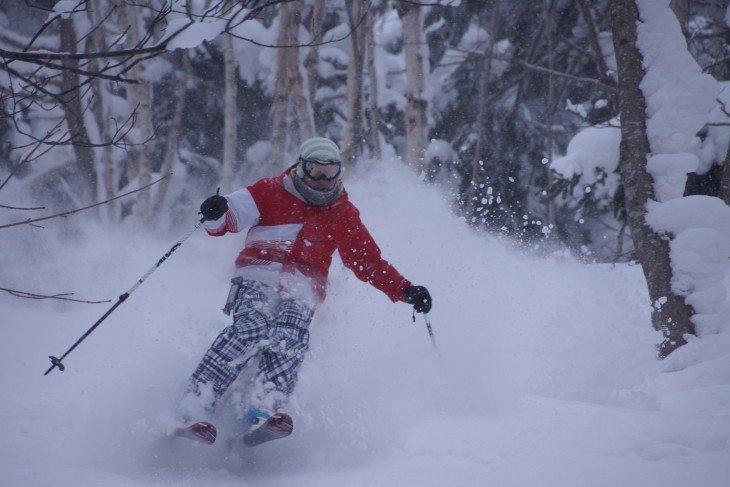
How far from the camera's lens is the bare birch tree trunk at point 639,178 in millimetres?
4902

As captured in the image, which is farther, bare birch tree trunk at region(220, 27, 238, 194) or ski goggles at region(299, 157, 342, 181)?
bare birch tree trunk at region(220, 27, 238, 194)

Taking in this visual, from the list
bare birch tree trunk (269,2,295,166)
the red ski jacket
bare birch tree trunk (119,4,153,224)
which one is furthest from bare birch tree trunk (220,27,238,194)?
the red ski jacket

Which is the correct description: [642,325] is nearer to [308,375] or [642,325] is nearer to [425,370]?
[425,370]

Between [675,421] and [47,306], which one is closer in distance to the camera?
[675,421]

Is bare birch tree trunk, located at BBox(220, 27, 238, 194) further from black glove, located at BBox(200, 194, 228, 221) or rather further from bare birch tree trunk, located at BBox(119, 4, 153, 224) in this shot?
black glove, located at BBox(200, 194, 228, 221)

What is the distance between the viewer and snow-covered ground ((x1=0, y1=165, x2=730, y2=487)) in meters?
2.84

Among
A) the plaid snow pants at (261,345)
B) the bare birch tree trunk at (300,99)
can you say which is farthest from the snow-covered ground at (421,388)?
the bare birch tree trunk at (300,99)

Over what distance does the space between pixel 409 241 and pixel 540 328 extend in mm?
1968

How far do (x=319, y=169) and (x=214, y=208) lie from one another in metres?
0.74

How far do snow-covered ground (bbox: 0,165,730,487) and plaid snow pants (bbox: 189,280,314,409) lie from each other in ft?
0.71

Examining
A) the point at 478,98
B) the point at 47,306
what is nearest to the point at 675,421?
the point at 47,306

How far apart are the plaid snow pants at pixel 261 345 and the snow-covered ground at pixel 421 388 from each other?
8.6 inches

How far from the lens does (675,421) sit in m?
3.12

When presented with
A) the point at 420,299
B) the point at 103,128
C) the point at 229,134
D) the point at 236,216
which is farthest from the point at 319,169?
the point at 103,128
